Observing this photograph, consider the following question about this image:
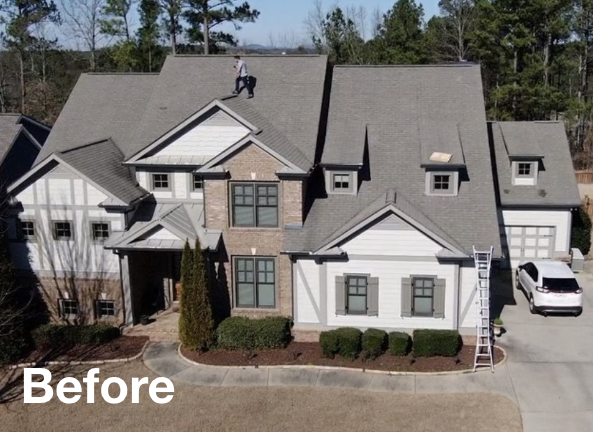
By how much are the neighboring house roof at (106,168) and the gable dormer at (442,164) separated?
11.0 m

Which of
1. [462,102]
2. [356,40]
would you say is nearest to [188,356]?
[462,102]

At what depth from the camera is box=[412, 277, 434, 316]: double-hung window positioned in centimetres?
2344

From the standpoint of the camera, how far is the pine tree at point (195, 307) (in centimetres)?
2269

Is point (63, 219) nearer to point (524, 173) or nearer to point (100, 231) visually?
point (100, 231)

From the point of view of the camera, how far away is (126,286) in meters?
25.3

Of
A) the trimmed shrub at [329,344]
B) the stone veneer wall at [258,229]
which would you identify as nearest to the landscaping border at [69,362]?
the stone veneer wall at [258,229]

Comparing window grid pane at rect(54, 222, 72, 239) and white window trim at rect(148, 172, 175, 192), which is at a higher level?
white window trim at rect(148, 172, 175, 192)

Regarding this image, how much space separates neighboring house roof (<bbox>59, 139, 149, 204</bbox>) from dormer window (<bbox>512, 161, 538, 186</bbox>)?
1627 cm

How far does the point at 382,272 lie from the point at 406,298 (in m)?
1.25

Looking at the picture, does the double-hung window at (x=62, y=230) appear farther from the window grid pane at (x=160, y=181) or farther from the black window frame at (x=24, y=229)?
the window grid pane at (x=160, y=181)

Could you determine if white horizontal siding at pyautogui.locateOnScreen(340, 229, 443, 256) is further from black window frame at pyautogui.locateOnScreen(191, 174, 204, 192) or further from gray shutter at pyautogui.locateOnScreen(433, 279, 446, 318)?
black window frame at pyautogui.locateOnScreen(191, 174, 204, 192)

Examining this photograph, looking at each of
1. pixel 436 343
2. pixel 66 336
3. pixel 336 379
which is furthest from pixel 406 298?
pixel 66 336

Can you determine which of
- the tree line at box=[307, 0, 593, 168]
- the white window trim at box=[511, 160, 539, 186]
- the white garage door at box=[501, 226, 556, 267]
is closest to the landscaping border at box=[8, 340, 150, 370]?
the white garage door at box=[501, 226, 556, 267]

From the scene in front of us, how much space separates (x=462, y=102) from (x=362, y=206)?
707 cm
